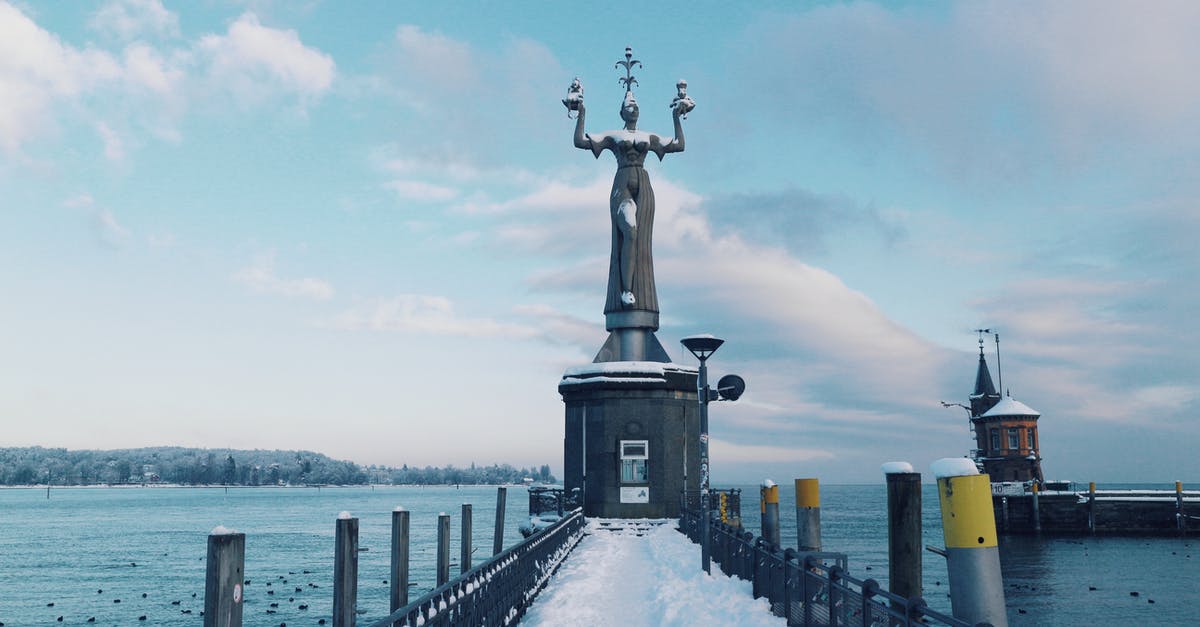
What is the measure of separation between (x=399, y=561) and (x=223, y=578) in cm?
617

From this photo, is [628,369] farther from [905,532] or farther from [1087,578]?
[1087,578]

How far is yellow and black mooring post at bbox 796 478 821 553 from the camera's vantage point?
1545 cm

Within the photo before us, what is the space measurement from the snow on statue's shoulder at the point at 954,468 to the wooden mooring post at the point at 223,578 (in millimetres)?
5188

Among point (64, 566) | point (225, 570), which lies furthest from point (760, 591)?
point (64, 566)

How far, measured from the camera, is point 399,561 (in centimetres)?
1209

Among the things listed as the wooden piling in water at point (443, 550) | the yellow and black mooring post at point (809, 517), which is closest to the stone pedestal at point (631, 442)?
the yellow and black mooring post at point (809, 517)

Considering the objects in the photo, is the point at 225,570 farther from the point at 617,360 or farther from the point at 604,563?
the point at 617,360

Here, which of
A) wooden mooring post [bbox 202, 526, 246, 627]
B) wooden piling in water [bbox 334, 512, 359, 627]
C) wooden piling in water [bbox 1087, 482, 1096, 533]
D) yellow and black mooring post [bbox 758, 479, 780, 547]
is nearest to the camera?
wooden mooring post [bbox 202, 526, 246, 627]

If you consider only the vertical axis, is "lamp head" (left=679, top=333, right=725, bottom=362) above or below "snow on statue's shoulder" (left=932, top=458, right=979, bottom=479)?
above

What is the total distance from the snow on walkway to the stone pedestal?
7.81 meters

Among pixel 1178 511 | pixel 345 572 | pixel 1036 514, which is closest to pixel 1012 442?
pixel 1036 514

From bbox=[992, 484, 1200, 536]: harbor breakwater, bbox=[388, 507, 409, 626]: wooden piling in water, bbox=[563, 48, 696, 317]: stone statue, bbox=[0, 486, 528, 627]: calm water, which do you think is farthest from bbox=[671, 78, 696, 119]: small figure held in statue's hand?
bbox=[992, 484, 1200, 536]: harbor breakwater

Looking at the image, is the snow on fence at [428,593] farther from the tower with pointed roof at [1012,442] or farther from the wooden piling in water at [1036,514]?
the tower with pointed roof at [1012,442]

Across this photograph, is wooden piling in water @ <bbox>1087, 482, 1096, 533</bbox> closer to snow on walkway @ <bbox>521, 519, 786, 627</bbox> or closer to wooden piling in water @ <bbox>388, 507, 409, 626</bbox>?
snow on walkway @ <bbox>521, 519, 786, 627</bbox>
